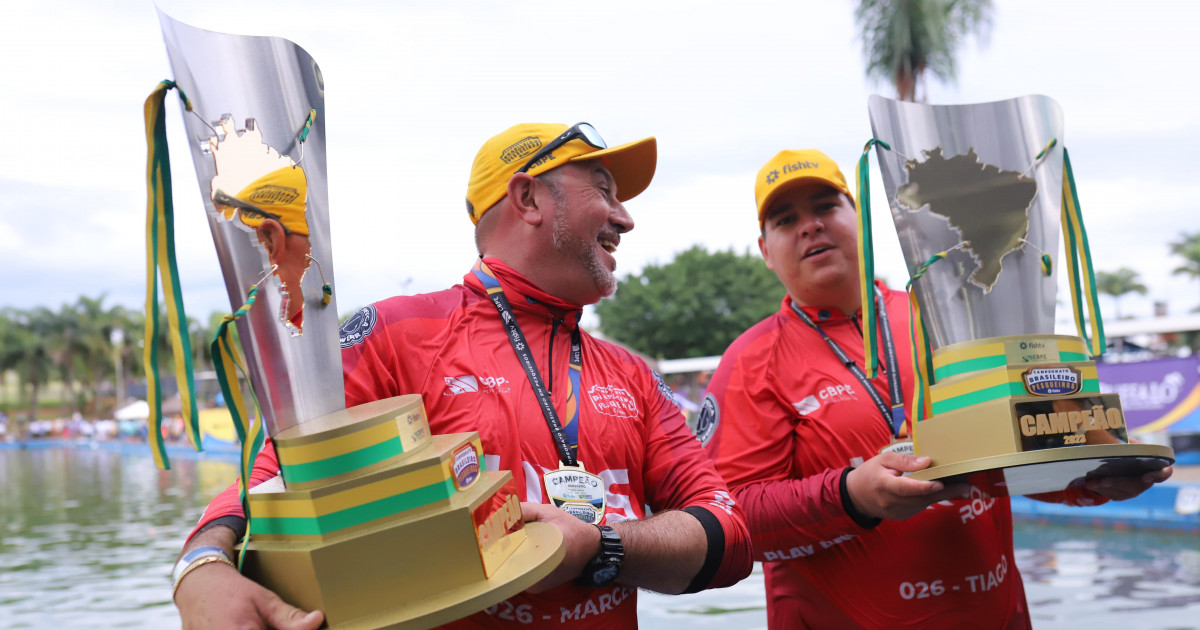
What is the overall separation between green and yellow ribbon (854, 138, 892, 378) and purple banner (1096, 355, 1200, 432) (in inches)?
349

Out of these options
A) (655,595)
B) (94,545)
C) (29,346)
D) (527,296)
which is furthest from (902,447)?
(29,346)

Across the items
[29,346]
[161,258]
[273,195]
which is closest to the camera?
[161,258]

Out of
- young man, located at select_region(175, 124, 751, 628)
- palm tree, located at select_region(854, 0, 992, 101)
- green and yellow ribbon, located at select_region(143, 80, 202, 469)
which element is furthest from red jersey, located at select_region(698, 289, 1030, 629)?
palm tree, located at select_region(854, 0, 992, 101)

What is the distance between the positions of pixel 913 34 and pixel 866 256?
55.6 feet

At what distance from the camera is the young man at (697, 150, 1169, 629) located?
244cm

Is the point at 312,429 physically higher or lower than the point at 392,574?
higher

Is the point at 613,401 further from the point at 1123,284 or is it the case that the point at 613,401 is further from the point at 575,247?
the point at 1123,284

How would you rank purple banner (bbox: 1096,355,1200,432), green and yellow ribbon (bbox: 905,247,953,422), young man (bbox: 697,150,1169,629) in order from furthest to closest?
purple banner (bbox: 1096,355,1200,432) < young man (bbox: 697,150,1169,629) < green and yellow ribbon (bbox: 905,247,953,422)

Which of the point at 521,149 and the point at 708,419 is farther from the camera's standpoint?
the point at 708,419

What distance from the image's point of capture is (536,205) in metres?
2.21

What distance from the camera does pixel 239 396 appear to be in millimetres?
1408

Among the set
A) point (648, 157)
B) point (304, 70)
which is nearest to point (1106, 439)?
point (648, 157)

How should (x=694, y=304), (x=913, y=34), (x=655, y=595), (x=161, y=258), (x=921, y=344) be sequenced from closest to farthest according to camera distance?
(x=161, y=258) < (x=921, y=344) < (x=655, y=595) < (x=913, y=34) < (x=694, y=304)

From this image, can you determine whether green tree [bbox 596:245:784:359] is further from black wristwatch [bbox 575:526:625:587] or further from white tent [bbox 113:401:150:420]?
black wristwatch [bbox 575:526:625:587]
